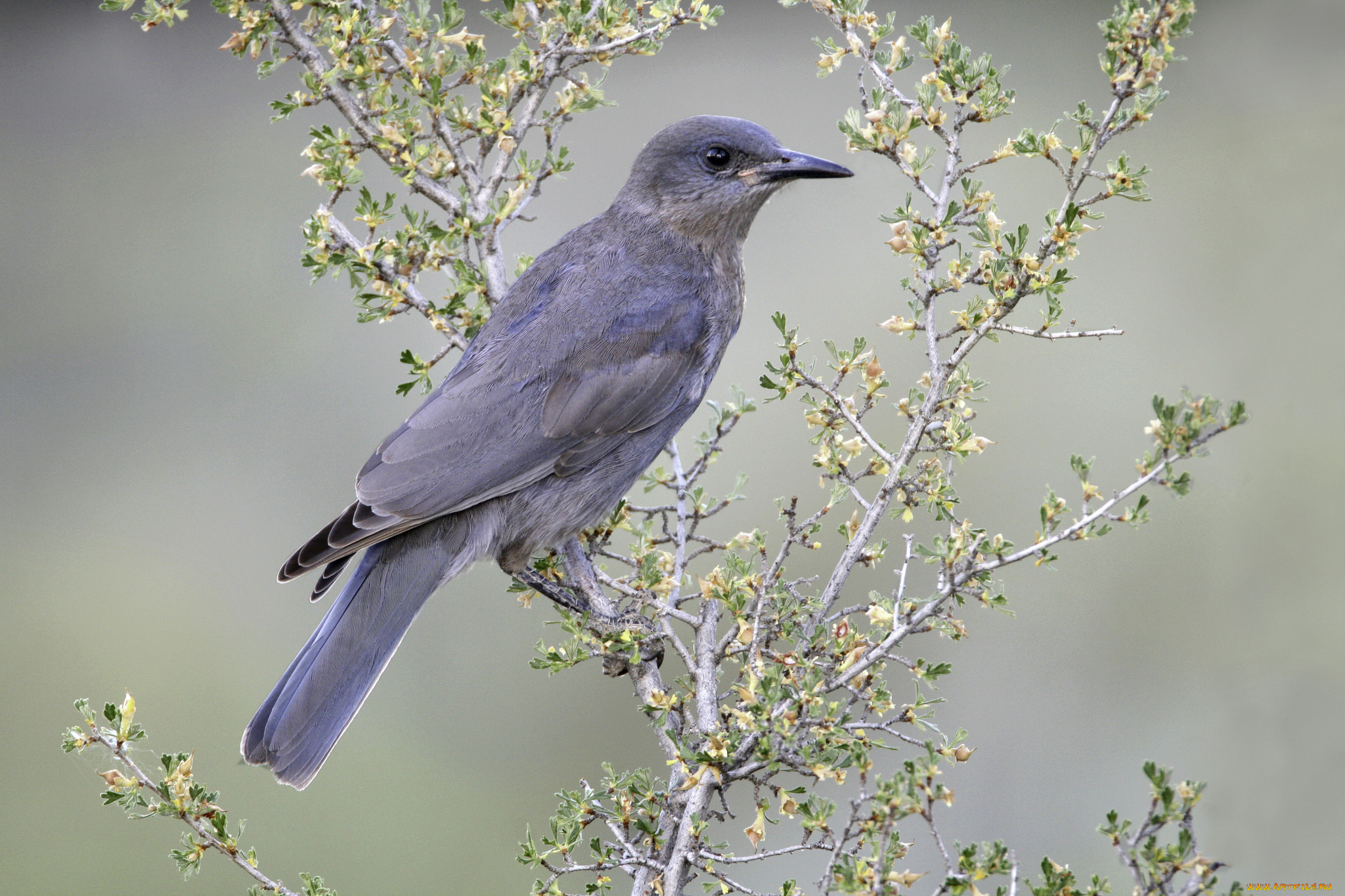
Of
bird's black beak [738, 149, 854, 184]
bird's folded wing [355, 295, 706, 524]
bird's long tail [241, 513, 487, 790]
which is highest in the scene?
bird's black beak [738, 149, 854, 184]

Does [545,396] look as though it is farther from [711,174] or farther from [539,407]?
[711,174]

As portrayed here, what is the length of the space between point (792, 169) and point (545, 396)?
914 millimetres

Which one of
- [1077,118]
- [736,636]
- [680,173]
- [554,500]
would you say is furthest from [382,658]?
[1077,118]

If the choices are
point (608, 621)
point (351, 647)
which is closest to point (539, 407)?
point (608, 621)

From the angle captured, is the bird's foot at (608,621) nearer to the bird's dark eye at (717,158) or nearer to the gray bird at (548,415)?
the gray bird at (548,415)

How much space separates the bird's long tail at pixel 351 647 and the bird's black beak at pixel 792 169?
1239 millimetres

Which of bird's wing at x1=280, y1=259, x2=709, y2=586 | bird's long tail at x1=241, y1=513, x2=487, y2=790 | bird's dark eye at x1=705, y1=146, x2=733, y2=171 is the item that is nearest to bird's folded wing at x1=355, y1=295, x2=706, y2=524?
bird's wing at x1=280, y1=259, x2=709, y2=586

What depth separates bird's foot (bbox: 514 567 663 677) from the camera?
2.44m

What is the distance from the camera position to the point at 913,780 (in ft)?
4.75

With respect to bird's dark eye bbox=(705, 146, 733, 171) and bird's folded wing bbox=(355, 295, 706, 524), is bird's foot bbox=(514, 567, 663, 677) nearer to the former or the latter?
bird's folded wing bbox=(355, 295, 706, 524)

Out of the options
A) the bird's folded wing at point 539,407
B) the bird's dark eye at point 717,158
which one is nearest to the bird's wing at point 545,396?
the bird's folded wing at point 539,407

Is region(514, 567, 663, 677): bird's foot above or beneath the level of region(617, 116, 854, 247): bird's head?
beneath

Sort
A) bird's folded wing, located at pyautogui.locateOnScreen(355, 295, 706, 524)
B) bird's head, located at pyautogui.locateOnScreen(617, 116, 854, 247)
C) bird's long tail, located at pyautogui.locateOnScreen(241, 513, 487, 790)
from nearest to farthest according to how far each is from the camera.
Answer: bird's long tail, located at pyautogui.locateOnScreen(241, 513, 487, 790), bird's folded wing, located at pyautogui.locateOnScreen(355, 295, 706, 524), bird's head, located at pyautogui.locateOnScreen(617, 116, 854, 247)

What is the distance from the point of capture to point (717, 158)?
3154 millimetres
